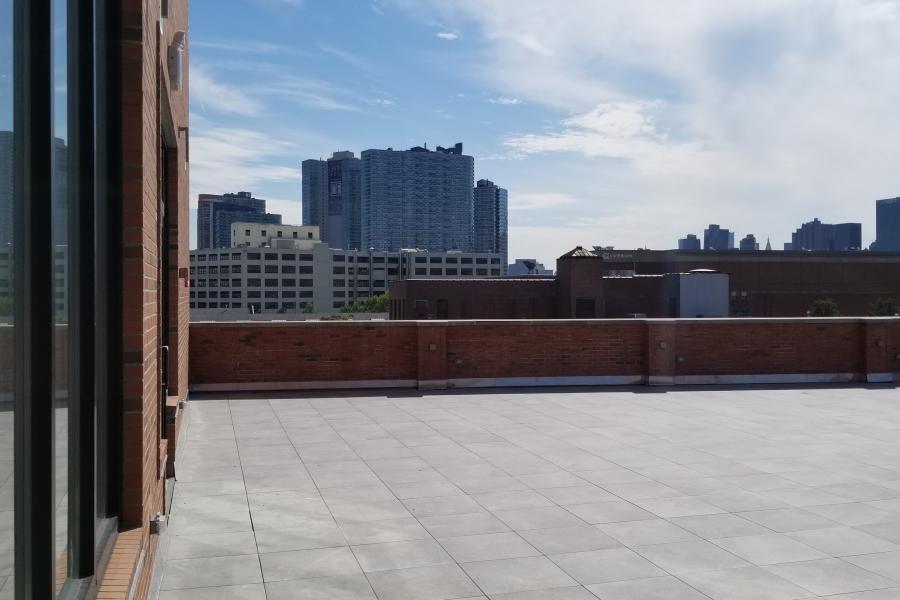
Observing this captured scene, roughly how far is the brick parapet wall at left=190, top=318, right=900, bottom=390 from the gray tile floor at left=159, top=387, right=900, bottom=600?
288 centimetres

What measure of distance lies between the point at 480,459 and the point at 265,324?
820 cm

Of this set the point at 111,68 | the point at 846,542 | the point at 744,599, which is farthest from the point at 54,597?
the point at 846,542

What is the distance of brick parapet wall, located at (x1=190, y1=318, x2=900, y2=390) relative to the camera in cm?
1719

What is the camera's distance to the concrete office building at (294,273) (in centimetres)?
13150

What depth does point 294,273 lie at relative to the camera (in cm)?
13362

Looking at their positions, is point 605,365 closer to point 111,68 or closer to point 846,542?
point 846,542

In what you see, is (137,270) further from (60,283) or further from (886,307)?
(886,307)

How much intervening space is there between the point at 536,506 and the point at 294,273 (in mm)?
128412

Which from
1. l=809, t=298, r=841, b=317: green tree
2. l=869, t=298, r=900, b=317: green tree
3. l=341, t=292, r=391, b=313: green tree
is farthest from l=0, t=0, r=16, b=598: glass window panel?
l=341, t=292, r=391, b=313: green tree

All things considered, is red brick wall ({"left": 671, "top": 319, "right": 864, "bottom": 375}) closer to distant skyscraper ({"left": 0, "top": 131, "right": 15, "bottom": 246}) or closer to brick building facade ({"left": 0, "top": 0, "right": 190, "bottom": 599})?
brick building facade ({"left": 0, "top": 0, "right": 190, "bottom": 599})

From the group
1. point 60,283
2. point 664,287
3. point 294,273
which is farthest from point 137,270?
point 294,273

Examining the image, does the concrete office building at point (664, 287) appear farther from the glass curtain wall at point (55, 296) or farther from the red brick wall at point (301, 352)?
the glass curtain wall at point (55, 296)

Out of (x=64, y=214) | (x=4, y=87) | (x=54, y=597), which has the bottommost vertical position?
(x=54, y=597)

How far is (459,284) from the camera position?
61969mm
